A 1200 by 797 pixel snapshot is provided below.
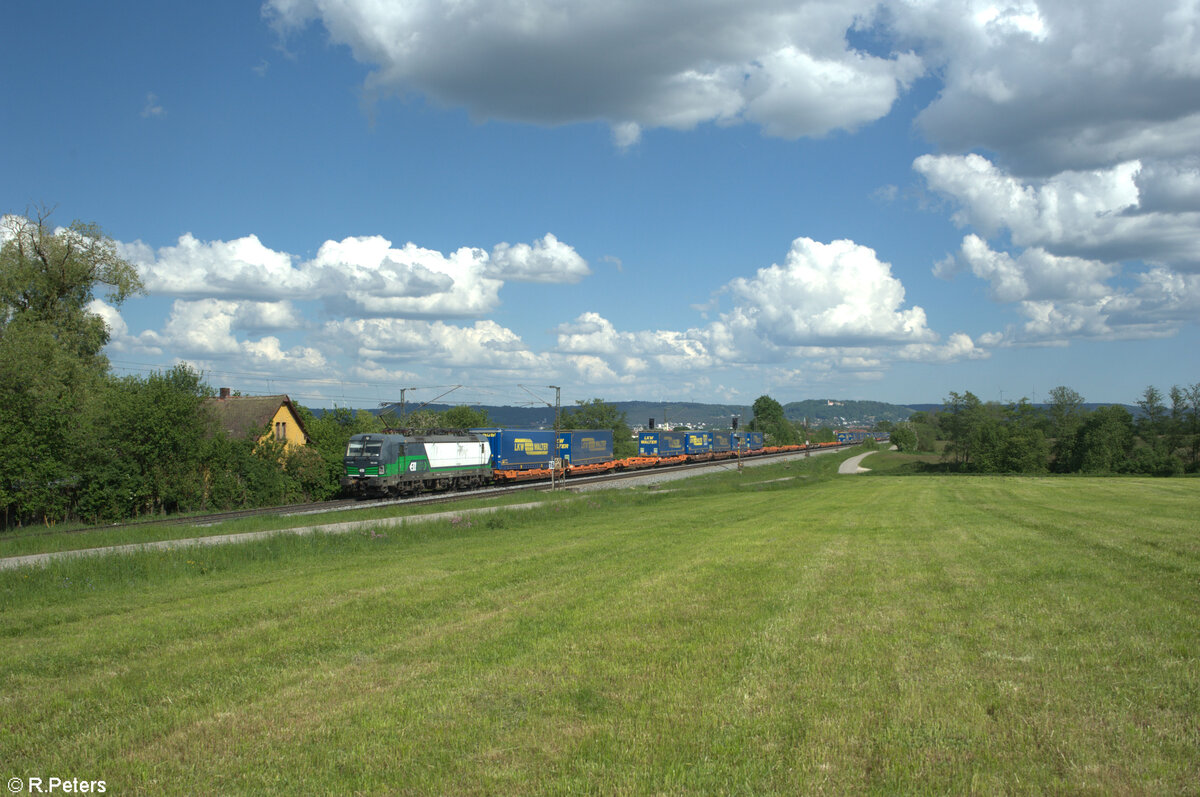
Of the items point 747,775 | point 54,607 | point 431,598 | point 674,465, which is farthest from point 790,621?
point 674,465

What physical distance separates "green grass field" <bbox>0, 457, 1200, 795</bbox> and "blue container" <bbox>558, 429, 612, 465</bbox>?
1984 inches

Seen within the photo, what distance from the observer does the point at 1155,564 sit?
1156 centimetres

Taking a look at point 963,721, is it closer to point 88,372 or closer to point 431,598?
point 431,598

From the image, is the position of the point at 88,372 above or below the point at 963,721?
above

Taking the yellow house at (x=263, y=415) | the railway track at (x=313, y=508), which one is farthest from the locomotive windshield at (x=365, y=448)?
the yellow house at (x=263, y=415)

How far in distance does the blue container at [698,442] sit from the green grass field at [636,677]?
75.0m

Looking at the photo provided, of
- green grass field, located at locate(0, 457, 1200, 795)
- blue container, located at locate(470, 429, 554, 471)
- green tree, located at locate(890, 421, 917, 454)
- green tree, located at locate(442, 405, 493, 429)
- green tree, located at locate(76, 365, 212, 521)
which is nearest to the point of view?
green grass field, located at locate(0, 457, 1200, 795)

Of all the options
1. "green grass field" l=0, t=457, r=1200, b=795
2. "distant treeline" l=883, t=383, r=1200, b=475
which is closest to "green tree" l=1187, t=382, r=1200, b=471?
"distant treeline" l=883, t=383, r=1200, b=475

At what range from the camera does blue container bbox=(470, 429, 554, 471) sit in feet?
182

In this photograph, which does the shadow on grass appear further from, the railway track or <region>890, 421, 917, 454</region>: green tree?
the railway track

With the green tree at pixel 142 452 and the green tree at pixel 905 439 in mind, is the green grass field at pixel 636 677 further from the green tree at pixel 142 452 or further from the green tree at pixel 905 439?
the green tree at pixel 905 439

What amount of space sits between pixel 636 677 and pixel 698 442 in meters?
85.4

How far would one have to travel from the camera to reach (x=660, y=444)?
83.2 metres

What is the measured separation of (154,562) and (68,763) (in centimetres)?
1282
